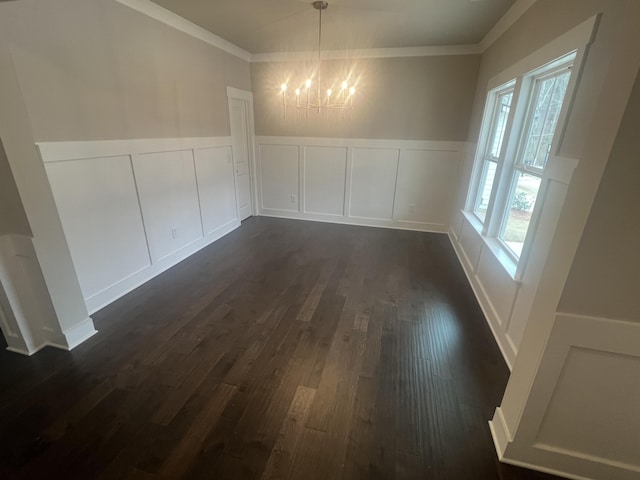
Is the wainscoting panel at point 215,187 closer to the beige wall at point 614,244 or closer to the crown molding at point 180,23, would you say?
the crown molding at point 180,23

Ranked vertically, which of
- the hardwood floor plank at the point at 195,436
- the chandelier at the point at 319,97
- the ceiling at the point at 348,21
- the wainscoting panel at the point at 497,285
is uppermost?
the ceiling at the point at 348,21

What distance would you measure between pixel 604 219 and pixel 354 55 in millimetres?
4132

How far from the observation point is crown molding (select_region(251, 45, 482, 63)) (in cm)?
388

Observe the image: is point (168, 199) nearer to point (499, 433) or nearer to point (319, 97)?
point (319, 97)

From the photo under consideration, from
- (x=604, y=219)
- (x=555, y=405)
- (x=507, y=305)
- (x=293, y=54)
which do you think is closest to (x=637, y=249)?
(x=604, y=219)

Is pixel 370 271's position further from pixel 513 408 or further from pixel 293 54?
pixel 293 54

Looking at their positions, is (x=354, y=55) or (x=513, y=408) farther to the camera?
(x=354, y=55)

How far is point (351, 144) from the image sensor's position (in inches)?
182

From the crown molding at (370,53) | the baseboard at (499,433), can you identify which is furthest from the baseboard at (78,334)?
the crown molding at (370,53)

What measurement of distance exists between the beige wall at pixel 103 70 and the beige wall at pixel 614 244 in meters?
3.02

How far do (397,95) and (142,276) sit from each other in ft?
13.5

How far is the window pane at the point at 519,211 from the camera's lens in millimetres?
2279

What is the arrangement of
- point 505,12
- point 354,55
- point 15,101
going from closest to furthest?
point 15,101 → point 505,12 → point 354,55

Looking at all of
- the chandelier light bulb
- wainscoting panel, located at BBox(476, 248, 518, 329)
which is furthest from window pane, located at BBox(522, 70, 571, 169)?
the chandelier light bulb
